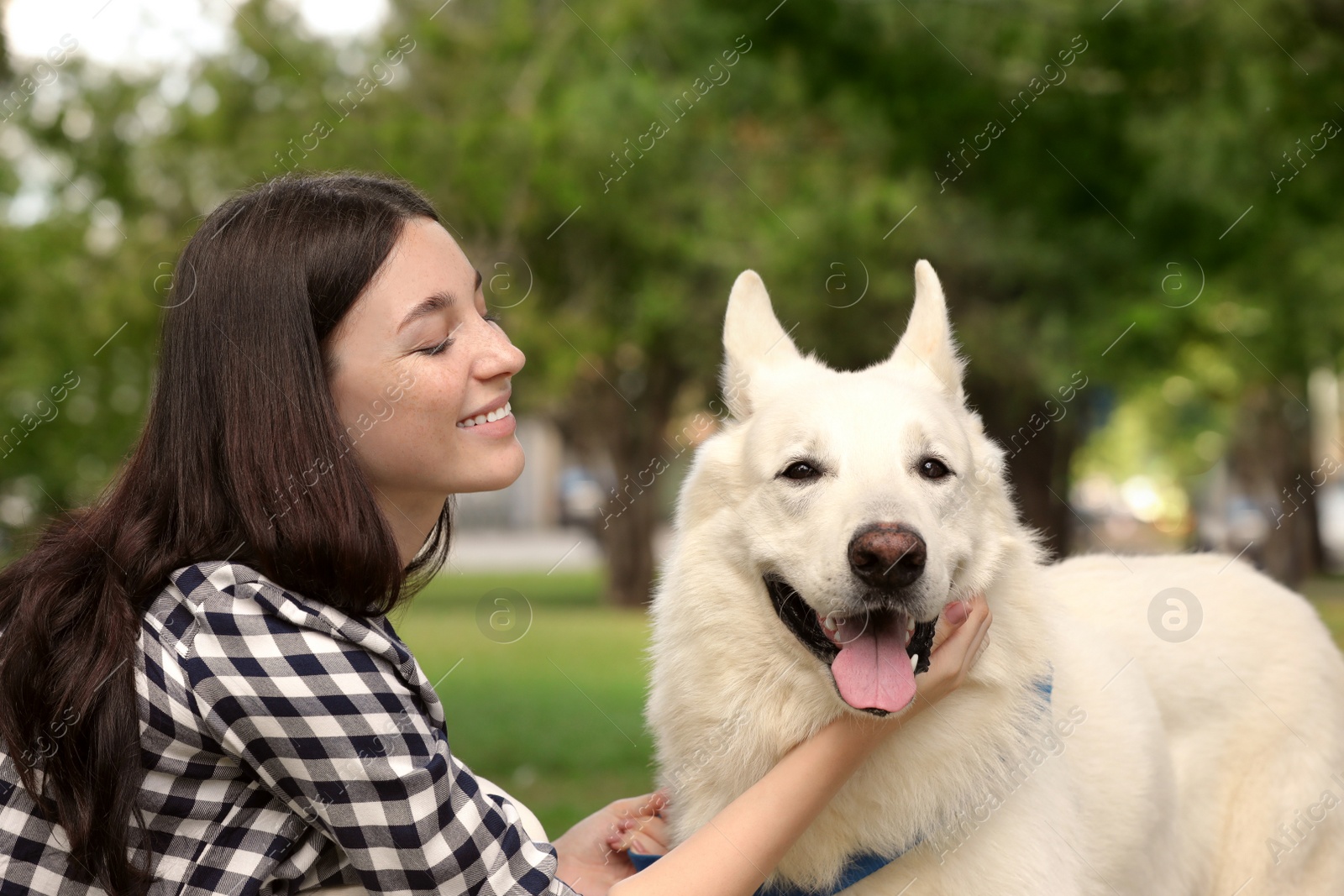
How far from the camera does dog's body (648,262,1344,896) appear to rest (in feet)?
9.68

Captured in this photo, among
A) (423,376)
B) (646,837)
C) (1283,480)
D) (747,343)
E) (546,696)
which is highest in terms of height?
(747,343)

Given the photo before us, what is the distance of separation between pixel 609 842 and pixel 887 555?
1.44 m

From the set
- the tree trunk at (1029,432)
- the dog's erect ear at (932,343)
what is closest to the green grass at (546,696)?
the dog's erect ear at (932,343)

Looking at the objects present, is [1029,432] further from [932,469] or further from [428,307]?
[428,307]

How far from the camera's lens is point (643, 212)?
2133 centimetres

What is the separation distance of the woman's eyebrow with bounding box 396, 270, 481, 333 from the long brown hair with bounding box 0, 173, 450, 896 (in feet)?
0.41

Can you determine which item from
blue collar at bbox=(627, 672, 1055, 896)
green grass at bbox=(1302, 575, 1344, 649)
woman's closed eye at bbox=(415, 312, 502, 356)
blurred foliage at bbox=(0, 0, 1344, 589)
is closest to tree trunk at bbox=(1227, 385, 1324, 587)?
green grass at bbox=(1302, 575, 1344, 649)

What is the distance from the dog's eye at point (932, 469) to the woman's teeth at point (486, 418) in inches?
43.2

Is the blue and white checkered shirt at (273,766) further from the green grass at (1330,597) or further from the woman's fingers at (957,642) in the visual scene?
the green grass at (1330,597)

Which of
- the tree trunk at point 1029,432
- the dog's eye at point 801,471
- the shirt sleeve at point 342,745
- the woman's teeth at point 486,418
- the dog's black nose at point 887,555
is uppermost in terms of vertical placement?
the woman's teeth at point 486,418

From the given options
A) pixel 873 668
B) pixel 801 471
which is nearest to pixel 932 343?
pixel 801 471

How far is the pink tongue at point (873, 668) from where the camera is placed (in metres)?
2.78

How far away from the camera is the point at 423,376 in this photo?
8.97ft

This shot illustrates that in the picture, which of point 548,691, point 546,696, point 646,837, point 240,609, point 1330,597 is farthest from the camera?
point 1330,597
